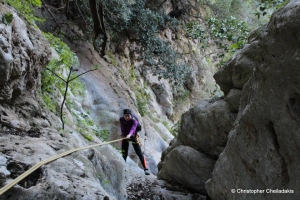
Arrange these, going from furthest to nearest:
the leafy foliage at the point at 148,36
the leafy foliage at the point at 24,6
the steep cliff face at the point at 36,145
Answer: the leafy foliage at the point at 148,36
the leafy foliage at the point at 24,6
the steep cliff face at the point at 36,145

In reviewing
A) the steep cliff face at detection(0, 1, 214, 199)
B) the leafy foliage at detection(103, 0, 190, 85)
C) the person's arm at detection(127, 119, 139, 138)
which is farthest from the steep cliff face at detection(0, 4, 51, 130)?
the leafy foliage at detection(103, 0, 190, 85)

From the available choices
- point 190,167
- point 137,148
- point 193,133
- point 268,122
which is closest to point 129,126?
point 137,148

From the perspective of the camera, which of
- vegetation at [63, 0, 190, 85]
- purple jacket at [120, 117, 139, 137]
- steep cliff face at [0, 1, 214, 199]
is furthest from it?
vegetation at [63, 0, 190, 85]

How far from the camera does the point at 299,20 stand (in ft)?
7.36

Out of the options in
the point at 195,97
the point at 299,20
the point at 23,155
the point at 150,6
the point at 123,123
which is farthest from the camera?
the point at 195,97

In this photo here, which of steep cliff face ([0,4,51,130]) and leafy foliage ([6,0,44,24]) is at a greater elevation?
leafy foliage ([6,0,44,24])

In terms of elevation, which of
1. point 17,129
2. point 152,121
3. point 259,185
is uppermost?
point 152,121

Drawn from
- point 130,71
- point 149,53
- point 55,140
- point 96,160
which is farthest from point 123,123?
point 130,71

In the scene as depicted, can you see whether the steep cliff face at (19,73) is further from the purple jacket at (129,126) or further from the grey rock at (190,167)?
the grey rock at (190,167)

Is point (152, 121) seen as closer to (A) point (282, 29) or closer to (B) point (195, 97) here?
(B) point (195, 97)

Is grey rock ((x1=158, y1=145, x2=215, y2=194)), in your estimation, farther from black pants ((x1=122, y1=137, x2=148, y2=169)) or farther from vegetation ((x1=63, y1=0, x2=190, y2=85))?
vegetation ((x1=63, y1=0, x2=190, y2=85))

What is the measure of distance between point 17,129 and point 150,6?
11161 millimetres

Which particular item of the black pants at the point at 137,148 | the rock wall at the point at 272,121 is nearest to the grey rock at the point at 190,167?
the black pants at the point at 137,148

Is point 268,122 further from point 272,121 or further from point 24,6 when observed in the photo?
point 24,6
